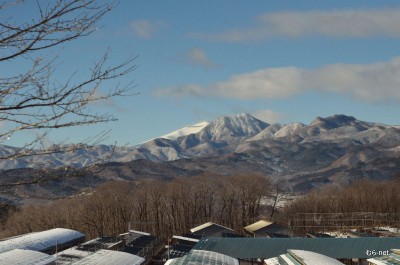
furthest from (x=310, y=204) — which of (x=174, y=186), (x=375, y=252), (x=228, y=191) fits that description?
(x=375, y=252)

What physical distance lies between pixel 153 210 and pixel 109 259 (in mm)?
48171

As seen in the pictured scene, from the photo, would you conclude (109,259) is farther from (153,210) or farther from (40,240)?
(153,210)

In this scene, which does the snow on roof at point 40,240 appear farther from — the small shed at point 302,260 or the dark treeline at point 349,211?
the dark treeline at point 349,211

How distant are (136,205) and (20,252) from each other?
4921 centimetres

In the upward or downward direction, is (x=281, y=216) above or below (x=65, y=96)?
below

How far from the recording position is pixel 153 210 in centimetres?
7462

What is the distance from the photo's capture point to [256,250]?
117ft

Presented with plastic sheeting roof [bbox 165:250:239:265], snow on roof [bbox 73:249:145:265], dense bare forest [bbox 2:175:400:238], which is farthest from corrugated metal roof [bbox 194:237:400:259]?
dense bare forest [bbox 2:175:400:238]

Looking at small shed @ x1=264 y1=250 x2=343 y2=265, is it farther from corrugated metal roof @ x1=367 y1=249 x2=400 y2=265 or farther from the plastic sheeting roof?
the plastic sheeting roof

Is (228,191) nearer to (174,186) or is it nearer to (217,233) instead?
(174,186)

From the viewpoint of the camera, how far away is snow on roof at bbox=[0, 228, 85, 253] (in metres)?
34.9

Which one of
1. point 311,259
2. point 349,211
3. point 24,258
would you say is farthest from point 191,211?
point 24,258

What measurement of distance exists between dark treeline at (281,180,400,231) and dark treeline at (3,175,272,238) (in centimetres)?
695

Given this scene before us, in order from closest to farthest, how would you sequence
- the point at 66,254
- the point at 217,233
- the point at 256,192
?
1. the point at 66,254
2. the point at 217,233
3. the point at 256,192
